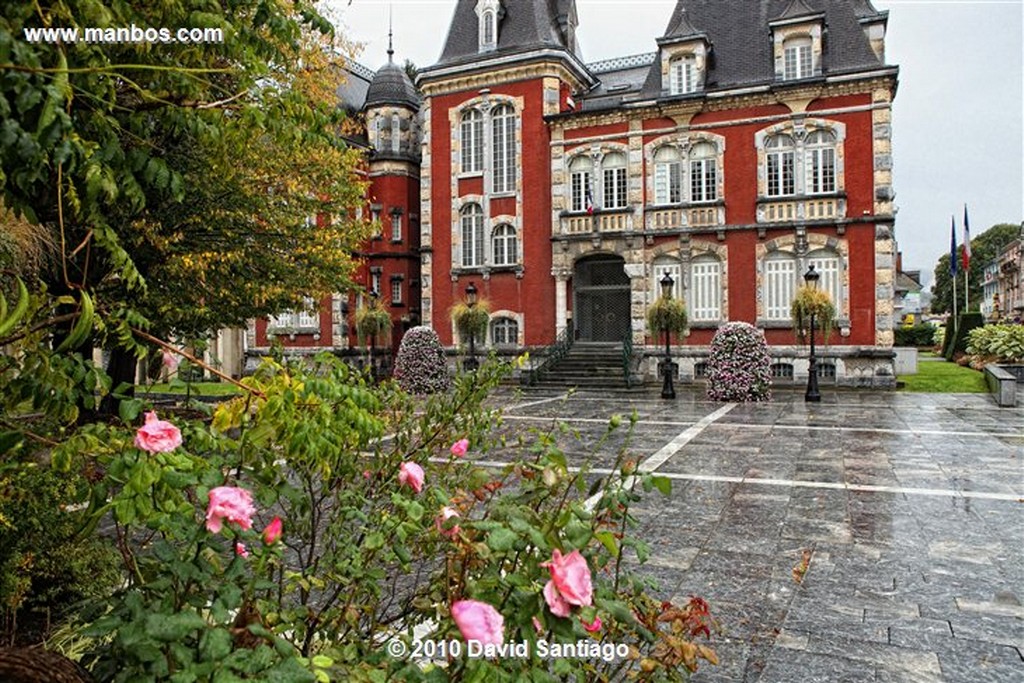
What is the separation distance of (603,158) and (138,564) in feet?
78.0

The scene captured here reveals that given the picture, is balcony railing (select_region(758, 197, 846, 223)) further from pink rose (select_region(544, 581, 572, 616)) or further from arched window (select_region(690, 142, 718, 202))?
pink rose (select_region(544, 581, 572, 616))

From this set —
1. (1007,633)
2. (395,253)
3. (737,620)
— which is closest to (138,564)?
(737,620)

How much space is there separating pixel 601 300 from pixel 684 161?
5707 millimetres

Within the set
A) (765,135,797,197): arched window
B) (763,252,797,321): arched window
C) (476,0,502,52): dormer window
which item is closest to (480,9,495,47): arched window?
(476,0,502,52): dormer window

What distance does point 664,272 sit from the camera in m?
23.7

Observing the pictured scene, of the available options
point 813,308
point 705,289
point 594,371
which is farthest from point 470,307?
point 813,308

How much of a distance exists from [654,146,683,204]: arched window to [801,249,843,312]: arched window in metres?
4.80

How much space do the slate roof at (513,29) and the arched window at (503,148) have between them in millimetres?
2249

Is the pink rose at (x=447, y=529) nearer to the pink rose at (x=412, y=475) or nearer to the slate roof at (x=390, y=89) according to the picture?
the pink rose at (x=412, y=475)

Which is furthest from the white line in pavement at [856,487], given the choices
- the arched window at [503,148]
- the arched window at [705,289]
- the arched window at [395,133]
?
the arched window at [395,133]

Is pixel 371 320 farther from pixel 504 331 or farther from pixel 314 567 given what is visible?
pixel 314 567

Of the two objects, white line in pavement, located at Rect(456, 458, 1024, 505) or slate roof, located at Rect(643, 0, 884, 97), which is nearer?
white line in pavement, located at Rect(456, 458, 1024, 505)

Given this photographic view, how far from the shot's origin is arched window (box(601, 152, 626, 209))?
79.9 ft

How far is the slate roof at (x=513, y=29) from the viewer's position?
84.3 ft
